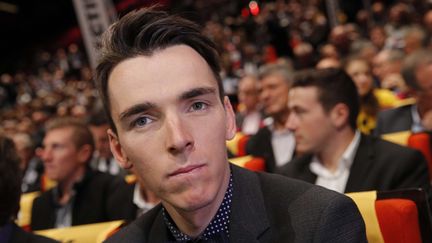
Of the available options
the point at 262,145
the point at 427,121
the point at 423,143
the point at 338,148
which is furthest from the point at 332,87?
the point at 262,145

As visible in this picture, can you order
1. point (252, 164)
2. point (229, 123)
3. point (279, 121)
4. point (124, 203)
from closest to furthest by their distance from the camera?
point (229, 123), point (252, 164), point (124, 203), point (279, 121)

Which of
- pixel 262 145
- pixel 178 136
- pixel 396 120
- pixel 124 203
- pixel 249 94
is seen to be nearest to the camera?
pixel 178 136

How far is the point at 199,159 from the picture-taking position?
54.6 inches

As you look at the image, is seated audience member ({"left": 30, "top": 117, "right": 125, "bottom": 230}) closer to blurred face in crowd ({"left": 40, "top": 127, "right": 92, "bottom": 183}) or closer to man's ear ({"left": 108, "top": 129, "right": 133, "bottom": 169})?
blurred face in crowd ({"left": 40, "top": 127, "right": 92, "bottom": 183})

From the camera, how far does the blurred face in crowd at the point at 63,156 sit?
425 centimetres

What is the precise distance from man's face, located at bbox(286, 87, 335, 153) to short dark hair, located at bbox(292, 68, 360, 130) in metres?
0.04

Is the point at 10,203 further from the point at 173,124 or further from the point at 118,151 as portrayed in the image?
the point at 173,124

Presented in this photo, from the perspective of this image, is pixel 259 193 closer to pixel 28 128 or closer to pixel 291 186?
pixel 291 186

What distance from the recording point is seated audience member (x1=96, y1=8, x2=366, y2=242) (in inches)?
55.1

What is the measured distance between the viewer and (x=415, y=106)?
14.7ft

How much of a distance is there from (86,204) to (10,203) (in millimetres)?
1672

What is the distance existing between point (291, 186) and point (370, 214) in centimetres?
33

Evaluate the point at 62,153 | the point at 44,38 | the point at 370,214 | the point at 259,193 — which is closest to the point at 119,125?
the point at 259,193

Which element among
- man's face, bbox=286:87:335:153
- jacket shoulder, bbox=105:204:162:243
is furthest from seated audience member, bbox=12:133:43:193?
jacket shoulder, bbox=105:204:162:243
